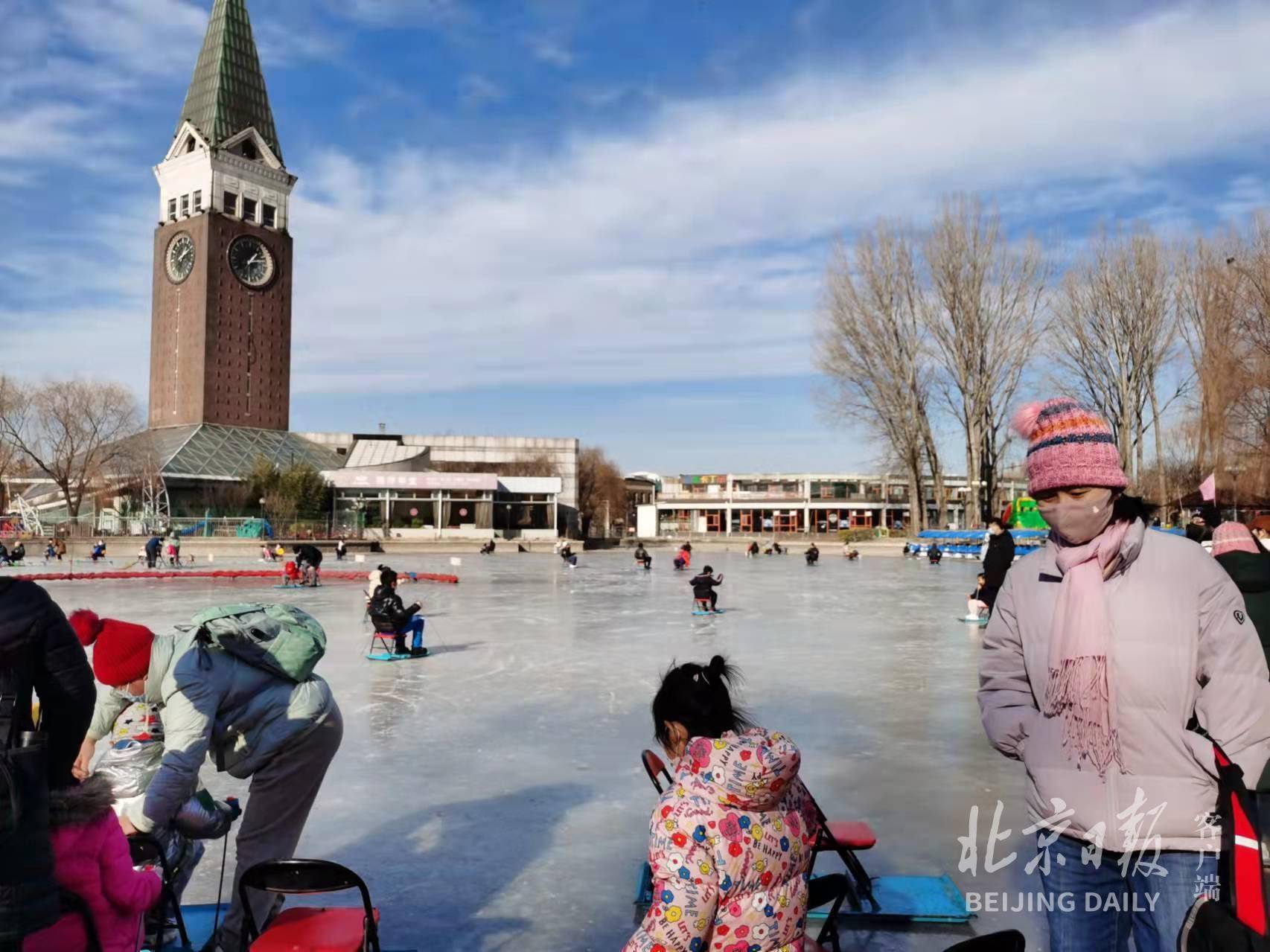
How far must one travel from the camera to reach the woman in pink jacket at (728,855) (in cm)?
228

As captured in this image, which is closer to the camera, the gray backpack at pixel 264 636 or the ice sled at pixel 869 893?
the gray backpack at pixel 264 636

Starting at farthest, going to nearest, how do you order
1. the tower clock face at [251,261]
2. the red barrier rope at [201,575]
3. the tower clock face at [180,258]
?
the tower clock face at [251,261]
the tower clock face at [180,258]
the red barrier rope at [201,575]

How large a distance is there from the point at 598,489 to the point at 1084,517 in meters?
97.4

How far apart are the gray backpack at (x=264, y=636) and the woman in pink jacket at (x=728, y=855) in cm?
139

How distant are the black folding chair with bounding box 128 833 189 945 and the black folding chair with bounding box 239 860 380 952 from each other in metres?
0.36

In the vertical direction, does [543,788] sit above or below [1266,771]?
below

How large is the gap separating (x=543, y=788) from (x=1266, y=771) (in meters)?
3.50

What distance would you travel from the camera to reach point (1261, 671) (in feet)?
6.69

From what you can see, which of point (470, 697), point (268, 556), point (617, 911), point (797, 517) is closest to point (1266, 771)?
point (617, 911)

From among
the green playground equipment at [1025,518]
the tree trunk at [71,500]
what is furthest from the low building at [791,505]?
the green playground equipment at [1025,518]

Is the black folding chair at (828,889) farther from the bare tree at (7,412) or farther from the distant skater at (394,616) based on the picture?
the bare tree at (7,412)

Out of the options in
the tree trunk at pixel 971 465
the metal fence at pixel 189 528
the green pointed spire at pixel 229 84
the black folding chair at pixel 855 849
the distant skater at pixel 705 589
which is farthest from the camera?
the green pointed spire at pixel 229 84

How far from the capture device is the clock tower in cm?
7050

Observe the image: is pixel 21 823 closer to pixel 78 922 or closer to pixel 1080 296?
pixel 78 922
